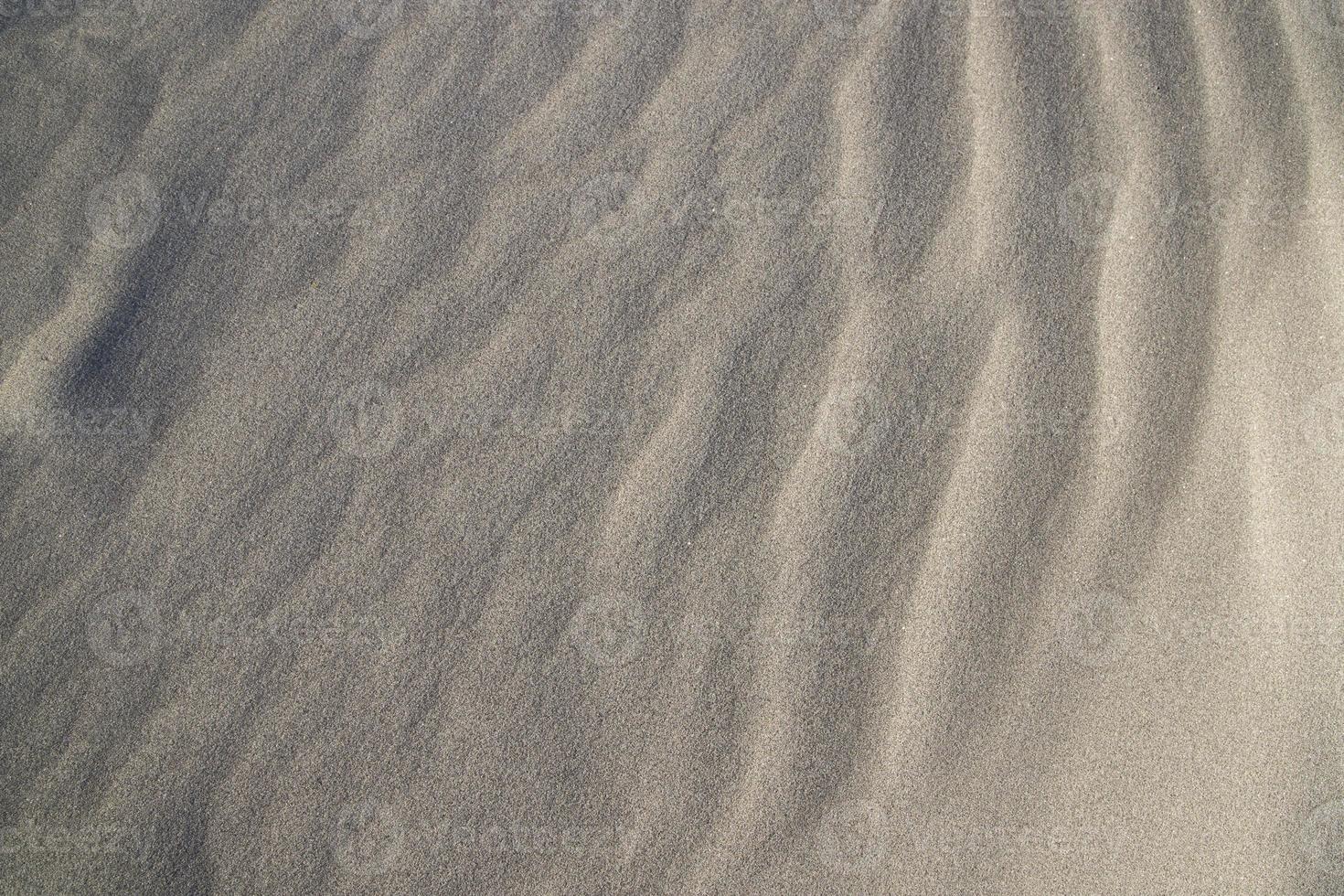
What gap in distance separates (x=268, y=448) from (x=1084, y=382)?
1.86 metres

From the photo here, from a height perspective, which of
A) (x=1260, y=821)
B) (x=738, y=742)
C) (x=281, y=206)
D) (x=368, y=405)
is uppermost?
(x=281, y=206)

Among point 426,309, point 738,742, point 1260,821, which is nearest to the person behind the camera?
point 1260,821

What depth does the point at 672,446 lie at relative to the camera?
2086mm

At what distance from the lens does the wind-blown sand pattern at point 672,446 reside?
1.94 m

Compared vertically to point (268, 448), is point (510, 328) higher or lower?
higher

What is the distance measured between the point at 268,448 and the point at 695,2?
151 cm

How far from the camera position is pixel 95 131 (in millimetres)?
2229

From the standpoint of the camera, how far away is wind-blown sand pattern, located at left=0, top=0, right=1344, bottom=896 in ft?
6.38

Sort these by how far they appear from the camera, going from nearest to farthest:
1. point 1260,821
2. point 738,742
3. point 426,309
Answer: point 1260,821
point 738,742
point 426,309

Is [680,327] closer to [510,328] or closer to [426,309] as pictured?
[510,328]

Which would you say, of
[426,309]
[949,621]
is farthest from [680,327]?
[949,621]

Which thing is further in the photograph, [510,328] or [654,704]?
[510,328]

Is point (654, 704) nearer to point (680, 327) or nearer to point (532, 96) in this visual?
point (680, 327)

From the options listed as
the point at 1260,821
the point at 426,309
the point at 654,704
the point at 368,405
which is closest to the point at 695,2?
the point at 426,309
